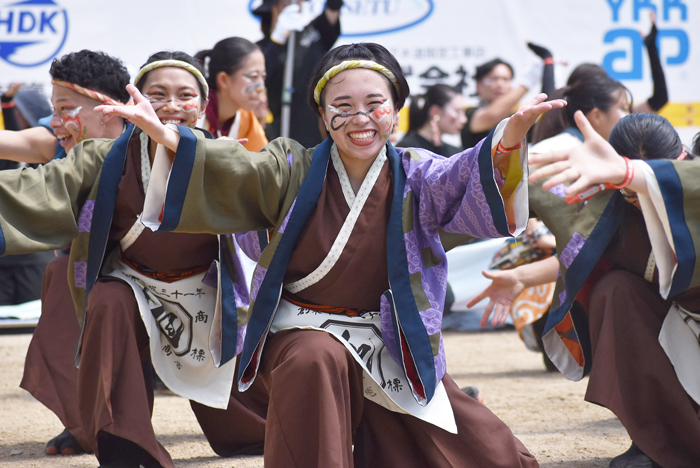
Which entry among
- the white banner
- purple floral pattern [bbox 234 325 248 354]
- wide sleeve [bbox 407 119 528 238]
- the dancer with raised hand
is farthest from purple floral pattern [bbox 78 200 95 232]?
the white banner

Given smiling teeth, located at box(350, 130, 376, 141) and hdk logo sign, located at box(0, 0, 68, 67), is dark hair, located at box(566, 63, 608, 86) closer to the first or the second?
smiling teeth, located at box(350, 130, 376, 141)

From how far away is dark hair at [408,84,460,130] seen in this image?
5465 mm

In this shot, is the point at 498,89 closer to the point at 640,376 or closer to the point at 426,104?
the point at 426,104

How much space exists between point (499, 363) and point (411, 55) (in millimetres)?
A: 2409

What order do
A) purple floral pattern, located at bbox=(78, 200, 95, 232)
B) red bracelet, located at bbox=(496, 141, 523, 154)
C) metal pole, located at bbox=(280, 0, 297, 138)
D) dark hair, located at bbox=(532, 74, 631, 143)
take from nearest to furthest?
1. red bracelet, located at bbox=(496, 141, 523, 154)
2. purple floral pattern, located at bbox=(78, 200, 95, 232)
3. dark hair, located at bbox=(532, 74, 631, 143)
4. metal pole, located at bbox=(280, 0, 297, 138)

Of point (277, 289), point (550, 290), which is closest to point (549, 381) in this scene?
point (550, 290)

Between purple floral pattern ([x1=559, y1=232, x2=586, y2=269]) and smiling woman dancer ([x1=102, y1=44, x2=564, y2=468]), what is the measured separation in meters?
0.49

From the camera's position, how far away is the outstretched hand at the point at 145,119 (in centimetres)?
203

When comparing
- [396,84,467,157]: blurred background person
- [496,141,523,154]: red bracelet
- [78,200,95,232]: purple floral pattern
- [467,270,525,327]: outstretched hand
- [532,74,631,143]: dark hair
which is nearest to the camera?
[496,141,523,154]: red bracelet

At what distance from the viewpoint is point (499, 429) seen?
2.22 metres

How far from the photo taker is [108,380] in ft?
7.78

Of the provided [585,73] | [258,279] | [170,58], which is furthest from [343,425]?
[585,73]

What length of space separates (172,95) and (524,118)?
126 centimetres

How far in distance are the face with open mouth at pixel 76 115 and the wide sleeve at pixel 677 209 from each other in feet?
5.99
